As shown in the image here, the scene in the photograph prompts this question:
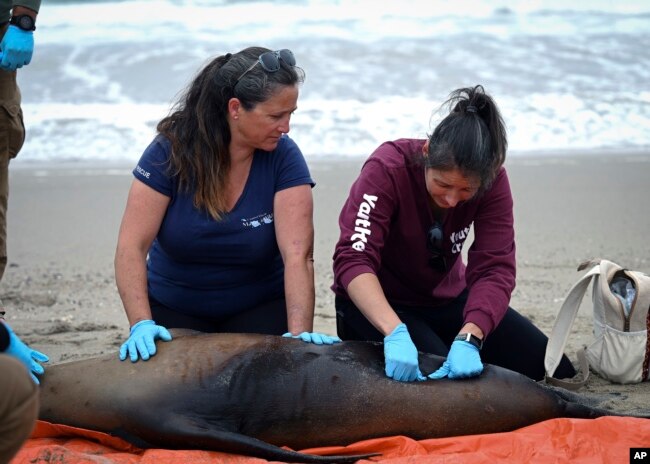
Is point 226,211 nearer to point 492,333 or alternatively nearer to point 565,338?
point 492,333

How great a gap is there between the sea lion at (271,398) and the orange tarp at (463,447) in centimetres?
6

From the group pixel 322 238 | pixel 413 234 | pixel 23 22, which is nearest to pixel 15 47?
pixel 23 22

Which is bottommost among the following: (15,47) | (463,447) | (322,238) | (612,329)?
(322,238)

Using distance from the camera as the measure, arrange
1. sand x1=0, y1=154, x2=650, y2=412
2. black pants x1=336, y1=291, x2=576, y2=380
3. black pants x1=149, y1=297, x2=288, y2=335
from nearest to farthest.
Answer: black pants x1=149, y1=297, x2=288, y2=335, black pants x1=336, y1=291, x2=576, y2=380, sand x1=0, y1=154, x2=650, y2=412

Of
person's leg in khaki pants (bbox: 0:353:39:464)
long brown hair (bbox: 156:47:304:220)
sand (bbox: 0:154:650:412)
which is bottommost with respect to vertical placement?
sand (bbox: 0:154:650:412)

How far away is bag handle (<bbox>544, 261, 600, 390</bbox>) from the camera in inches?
174

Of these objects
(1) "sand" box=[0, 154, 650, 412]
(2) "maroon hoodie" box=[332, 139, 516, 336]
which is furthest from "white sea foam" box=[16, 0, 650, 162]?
(2) "maroon hoodie" box=[332, 139, 516, 336]

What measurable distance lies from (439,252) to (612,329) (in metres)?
0.99

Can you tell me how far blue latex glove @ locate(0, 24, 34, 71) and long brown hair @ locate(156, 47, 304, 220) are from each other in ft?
3.24

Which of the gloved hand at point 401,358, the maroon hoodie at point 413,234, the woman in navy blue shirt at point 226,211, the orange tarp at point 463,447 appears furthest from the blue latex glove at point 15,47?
the gloved hand at point 401,358

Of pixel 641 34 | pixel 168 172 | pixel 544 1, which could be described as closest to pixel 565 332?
pixel 168 172

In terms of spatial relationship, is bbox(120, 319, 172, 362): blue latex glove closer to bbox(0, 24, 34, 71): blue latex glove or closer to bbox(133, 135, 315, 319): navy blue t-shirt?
bbox(133, 135, 315, 319): navy blue t-shirt

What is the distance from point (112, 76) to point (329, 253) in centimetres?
769

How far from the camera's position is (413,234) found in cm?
414
